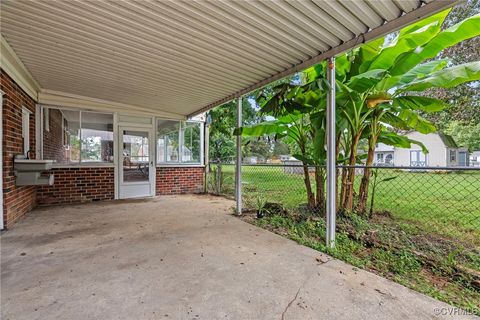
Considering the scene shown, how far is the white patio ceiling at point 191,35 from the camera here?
91.0 inches

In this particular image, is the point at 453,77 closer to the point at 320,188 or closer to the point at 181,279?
the point at 320,188

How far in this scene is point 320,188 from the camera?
13.8 ft

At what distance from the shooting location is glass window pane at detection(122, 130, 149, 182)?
21.9ft

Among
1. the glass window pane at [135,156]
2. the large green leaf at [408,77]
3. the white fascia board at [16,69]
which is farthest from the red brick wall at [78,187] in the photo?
the large green leaf at [408,77]

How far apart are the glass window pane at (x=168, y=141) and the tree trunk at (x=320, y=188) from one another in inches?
196

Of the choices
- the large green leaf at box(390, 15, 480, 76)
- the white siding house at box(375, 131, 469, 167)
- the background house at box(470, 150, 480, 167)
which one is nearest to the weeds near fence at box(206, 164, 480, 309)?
the large green leaf at box(390, 15, 480, 76)

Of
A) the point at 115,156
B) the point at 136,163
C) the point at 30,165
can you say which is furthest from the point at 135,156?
the point at 30,165

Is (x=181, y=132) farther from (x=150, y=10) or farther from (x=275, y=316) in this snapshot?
(x=275, y=316)

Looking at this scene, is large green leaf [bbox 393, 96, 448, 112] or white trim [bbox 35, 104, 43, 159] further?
white trim [bbox 35, 104, 43, 159]

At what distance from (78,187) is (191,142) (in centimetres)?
349

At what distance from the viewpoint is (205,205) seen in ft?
19.2

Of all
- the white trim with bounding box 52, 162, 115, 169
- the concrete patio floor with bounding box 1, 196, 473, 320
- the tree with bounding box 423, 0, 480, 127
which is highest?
the tree with bounding box 423, 0, 480, 127

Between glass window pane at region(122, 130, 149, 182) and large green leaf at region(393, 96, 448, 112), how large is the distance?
251 inches

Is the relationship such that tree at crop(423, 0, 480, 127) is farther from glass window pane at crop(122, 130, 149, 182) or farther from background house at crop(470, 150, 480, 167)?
background house at crop(470, 150, 480, 167)
